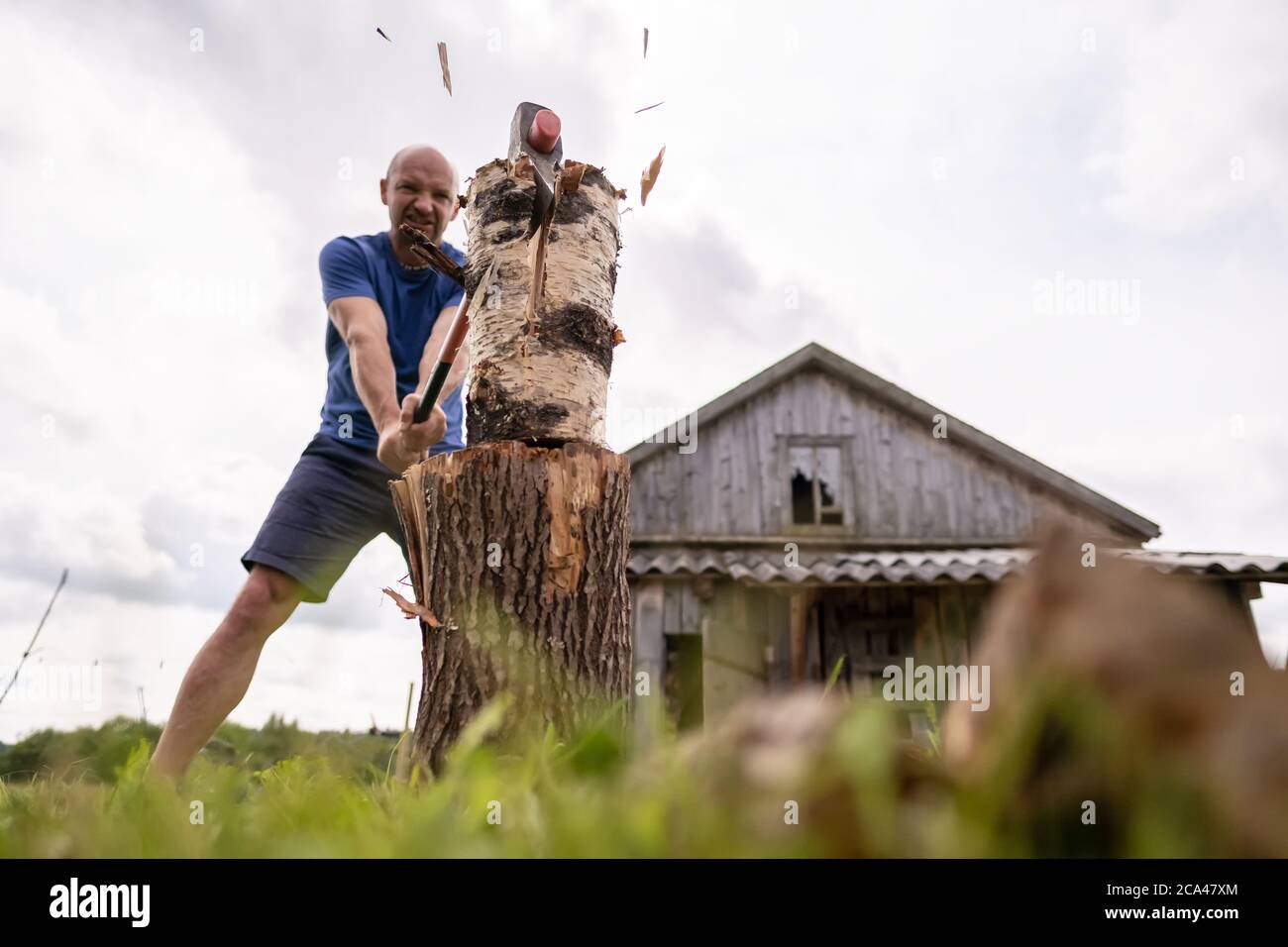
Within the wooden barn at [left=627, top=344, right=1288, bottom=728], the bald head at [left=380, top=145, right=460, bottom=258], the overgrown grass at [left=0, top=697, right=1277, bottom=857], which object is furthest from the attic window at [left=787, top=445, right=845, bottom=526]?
the overgrown grass at [left=0, top=697, right=1277, bottom=857]

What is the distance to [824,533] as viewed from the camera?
11.2 meters

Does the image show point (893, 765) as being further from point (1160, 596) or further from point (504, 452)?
point (504, 452)

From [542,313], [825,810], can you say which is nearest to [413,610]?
[542,313]

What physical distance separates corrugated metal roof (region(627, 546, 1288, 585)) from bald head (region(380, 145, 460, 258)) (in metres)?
5.52

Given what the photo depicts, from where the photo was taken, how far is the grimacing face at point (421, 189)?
12.7 feet

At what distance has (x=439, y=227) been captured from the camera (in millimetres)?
4043

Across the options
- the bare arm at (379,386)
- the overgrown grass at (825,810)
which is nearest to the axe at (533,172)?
the bare arm at (379,386)

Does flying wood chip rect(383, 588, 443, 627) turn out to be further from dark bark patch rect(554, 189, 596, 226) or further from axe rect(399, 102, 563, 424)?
dark bark patch rect(554, 189, 596, 226)

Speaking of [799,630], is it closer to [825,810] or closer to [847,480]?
[847,480]

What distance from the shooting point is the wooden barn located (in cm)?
985

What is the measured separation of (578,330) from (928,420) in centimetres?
1008
